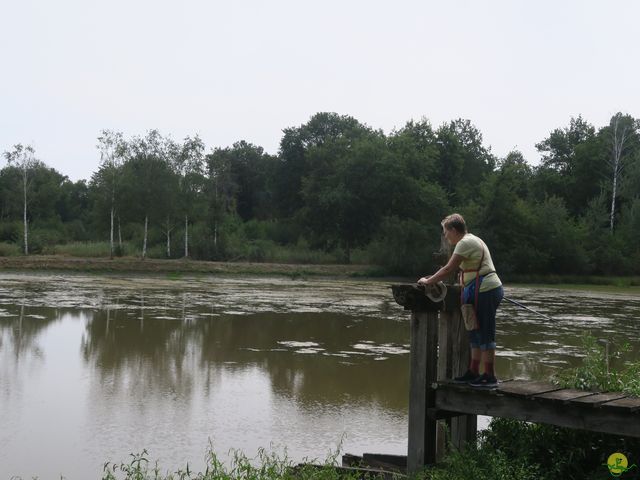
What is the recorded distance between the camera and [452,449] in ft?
19.8

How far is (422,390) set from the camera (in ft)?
21.0

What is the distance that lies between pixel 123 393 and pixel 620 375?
25.0 feet

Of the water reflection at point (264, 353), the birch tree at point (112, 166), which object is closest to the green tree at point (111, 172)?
the birch tree at point (112, 166)

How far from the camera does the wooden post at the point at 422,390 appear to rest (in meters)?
6.41

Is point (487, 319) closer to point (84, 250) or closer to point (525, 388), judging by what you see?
point (525, 388)

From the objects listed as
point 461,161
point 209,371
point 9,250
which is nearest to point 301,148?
point 461,161

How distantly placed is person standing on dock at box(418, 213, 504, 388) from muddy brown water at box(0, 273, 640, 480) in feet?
9.55

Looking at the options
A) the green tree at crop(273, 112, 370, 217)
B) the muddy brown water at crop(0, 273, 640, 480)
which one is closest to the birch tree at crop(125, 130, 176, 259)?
the green tree at crop(273, 112, 370, 217)

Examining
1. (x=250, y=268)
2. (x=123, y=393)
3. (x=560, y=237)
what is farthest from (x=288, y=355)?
(x=560, y=237)

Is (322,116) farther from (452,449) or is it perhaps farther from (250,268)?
(452,449)

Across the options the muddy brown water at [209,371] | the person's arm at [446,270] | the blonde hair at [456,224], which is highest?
the blonde hair at [456,224]

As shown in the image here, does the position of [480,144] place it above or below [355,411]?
above

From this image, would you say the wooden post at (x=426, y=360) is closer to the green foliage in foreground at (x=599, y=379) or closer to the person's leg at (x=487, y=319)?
the person's leg at (x=487, y=319)

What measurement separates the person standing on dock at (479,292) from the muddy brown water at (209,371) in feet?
9.55
